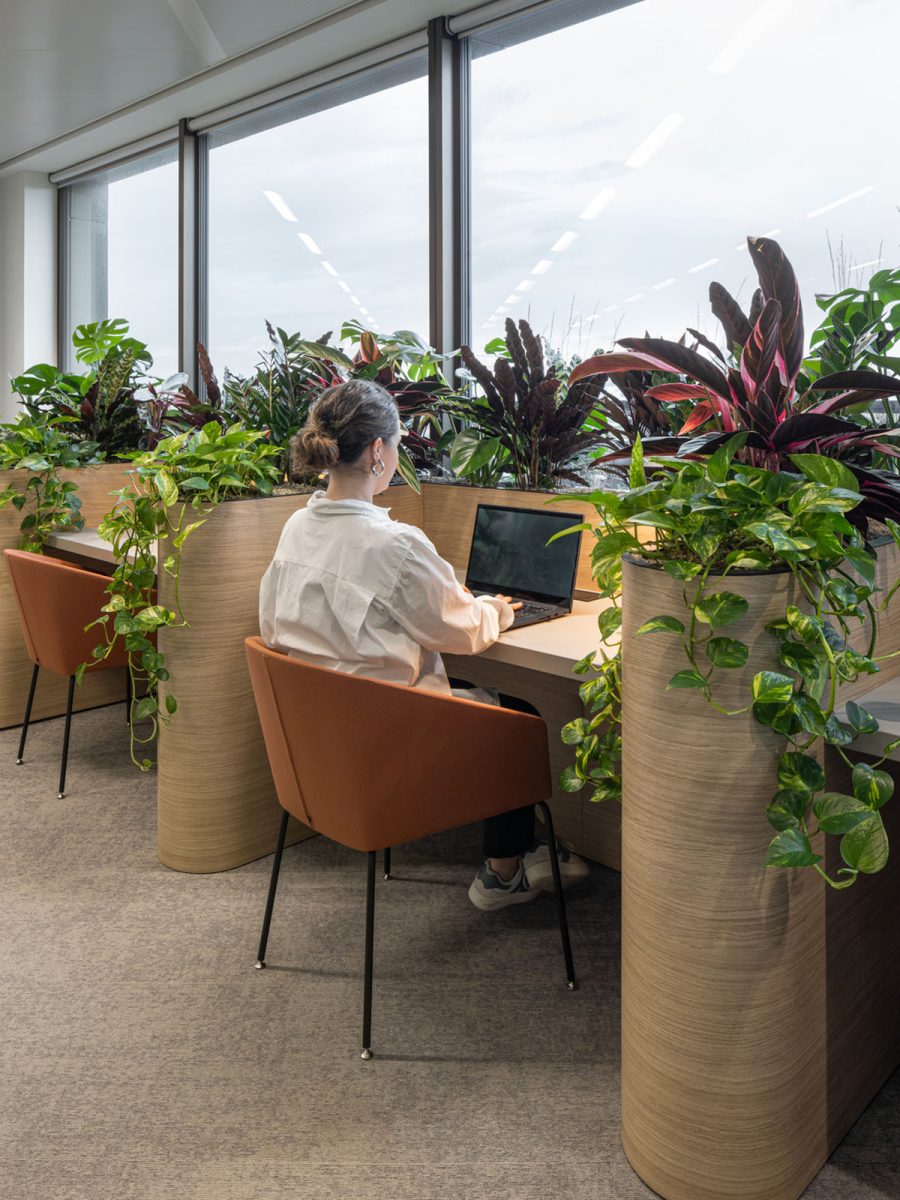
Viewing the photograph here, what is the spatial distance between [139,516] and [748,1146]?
2.00m

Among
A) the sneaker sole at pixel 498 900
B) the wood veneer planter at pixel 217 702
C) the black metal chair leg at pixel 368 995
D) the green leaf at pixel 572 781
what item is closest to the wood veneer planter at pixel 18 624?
the wood veneer planter at pixel 217 702

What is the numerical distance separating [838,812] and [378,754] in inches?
35.4

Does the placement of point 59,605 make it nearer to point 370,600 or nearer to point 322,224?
point 370,600

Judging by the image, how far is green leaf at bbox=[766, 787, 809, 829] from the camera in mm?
1349

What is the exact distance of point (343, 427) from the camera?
88.3 inches

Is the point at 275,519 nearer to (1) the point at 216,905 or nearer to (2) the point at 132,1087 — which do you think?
(1) the point at 216,905

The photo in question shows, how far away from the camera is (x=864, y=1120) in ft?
5.80

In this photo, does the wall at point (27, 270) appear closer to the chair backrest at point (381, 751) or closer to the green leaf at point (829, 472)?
the chair backrest at point (381, 751)

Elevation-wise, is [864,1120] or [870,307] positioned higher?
[870,307]

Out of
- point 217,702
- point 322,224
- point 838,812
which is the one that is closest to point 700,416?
point 838,812

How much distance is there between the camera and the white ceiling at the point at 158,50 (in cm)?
392

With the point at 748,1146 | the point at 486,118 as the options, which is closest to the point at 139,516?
the point at 748,1146

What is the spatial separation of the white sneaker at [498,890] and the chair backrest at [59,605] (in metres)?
1.54

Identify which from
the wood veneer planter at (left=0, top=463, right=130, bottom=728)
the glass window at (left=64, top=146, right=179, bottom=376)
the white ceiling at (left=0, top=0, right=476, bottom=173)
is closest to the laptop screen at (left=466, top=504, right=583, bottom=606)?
the wood veneer planter at (left=0, top=463, right=130, bottom=728)
